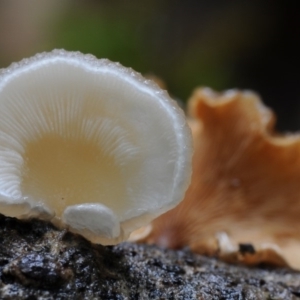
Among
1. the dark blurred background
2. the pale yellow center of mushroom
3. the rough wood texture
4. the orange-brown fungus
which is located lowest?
the rough wood texture

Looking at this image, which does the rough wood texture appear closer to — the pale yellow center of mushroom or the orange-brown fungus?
the pale yellow center of mushroom

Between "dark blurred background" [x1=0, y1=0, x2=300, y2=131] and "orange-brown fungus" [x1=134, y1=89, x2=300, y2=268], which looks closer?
"orange-brown fungus" [x1=134, y1=89, x2=300, y2=268]

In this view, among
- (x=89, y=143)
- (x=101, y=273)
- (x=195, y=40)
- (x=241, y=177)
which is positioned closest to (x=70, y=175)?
(x=89, y=143)

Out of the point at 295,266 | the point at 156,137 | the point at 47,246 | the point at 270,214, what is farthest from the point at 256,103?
the point at 47,246

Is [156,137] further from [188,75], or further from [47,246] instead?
[188,75]

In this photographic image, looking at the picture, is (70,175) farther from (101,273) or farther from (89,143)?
(101,273)

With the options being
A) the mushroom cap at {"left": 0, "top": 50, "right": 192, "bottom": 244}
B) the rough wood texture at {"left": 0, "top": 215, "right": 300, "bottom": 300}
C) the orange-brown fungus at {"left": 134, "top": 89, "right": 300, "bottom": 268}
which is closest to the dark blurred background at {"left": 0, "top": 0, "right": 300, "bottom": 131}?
the orange-brown fungus at {"left": 134, "top": 89, "right": 300, "bottom": 268}
